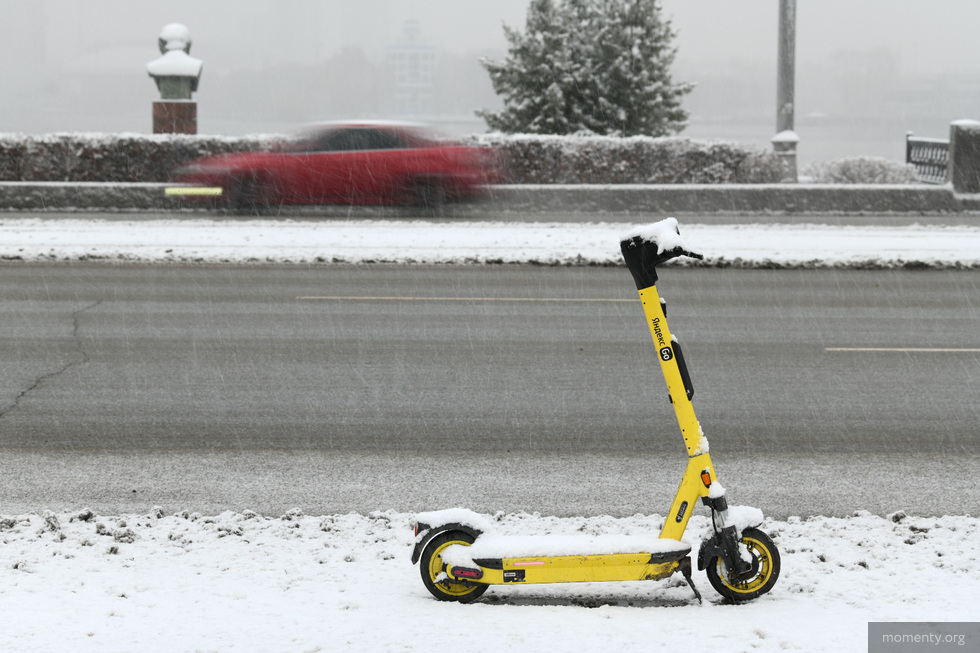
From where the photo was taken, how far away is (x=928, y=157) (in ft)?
99.2

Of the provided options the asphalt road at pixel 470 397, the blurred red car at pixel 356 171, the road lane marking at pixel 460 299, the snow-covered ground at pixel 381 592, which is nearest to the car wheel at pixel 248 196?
the blurred red car at pixel 356 171

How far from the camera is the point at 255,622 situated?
3.66 metres

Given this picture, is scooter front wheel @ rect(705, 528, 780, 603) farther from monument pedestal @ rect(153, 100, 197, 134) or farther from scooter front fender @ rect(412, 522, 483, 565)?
monument pedestal @ rect(153, 100, 197, 134)

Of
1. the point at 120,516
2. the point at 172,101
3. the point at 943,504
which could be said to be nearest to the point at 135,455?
the point at 120,516

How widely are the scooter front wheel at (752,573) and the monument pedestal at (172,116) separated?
26460 mm

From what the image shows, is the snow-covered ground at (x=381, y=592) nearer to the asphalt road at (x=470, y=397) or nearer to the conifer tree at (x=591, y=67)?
the asphalt road at (x=470, y=397)

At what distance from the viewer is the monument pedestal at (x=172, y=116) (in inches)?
1109

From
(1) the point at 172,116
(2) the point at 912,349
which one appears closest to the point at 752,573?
(2) the point at 912,349

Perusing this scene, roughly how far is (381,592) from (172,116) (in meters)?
26.3

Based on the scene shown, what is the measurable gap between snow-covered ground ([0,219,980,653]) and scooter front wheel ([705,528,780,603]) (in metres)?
0.06

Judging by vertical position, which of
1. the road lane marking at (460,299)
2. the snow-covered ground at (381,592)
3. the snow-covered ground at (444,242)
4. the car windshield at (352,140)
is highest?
the car windshield at (352,140)

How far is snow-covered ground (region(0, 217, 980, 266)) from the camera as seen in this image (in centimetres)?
1466

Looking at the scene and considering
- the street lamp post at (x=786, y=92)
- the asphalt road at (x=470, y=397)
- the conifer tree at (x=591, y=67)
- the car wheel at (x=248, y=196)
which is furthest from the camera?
the conifer tree at (x=591, y=67)

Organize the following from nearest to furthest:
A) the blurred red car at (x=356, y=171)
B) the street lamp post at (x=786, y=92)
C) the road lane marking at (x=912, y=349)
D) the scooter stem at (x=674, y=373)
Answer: the scooter stem at (x=674, y=373) → the road lane marking at (x=912, y=349) → the blurred red car at (x=356, y=171) → the street lamp post at (x=786, y=92)
